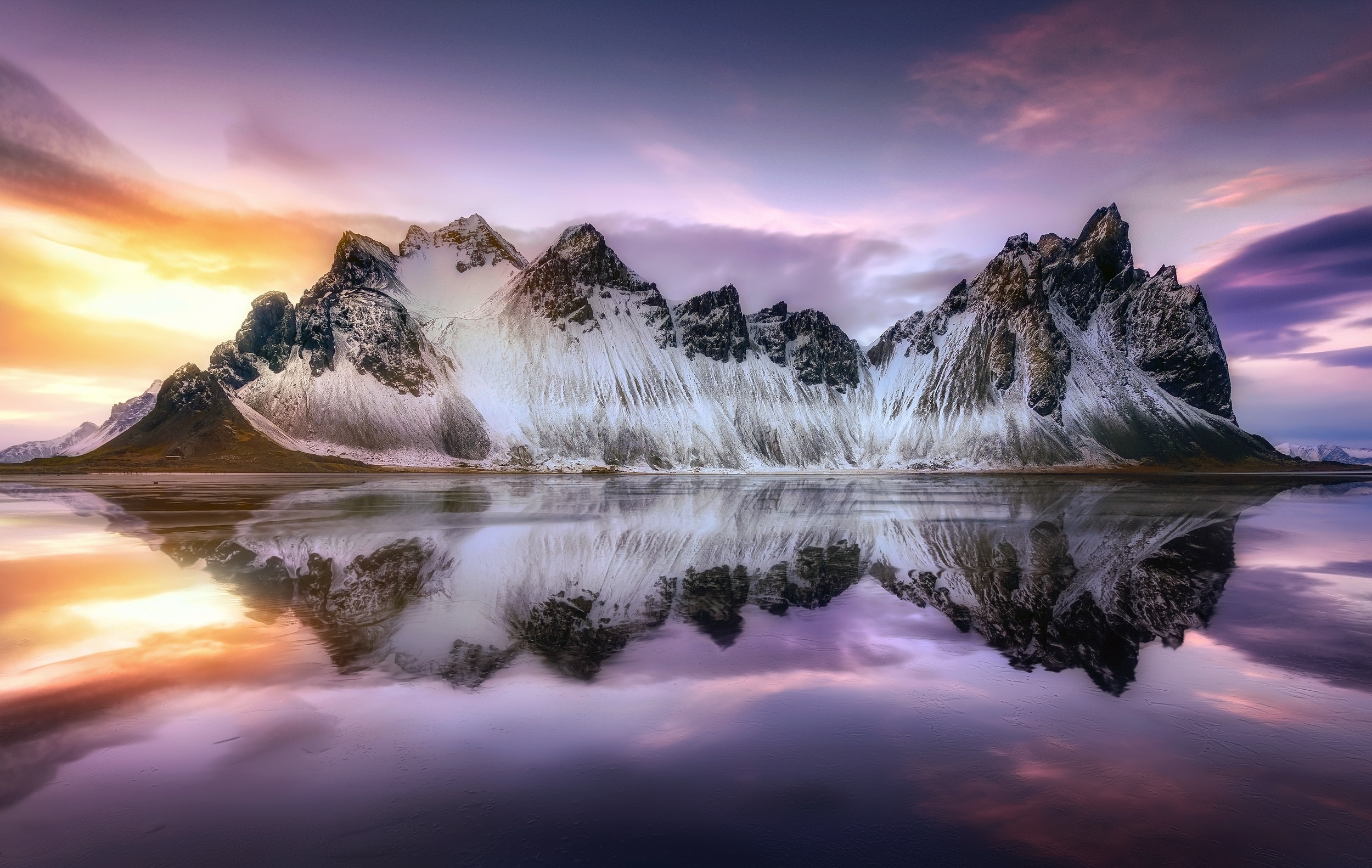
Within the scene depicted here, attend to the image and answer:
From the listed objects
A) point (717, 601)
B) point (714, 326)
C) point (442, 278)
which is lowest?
point (717, 601)

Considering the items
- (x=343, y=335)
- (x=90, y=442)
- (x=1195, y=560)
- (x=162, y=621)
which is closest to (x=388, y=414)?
(x=343, y=335)

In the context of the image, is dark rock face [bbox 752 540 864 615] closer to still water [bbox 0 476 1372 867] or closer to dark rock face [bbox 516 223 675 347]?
still water [bbox 0 476 1372 867]

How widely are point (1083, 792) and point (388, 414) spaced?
487ft

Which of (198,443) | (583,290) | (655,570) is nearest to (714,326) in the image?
(583,290)

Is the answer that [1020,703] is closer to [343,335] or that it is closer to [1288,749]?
[1288,749]

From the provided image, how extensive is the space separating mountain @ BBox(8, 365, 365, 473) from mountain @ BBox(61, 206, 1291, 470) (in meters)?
5.29

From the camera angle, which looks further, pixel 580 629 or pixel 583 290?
pixel 583 290

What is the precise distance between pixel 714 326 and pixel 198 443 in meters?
130

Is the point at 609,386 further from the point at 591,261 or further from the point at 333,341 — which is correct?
the point at 333,341

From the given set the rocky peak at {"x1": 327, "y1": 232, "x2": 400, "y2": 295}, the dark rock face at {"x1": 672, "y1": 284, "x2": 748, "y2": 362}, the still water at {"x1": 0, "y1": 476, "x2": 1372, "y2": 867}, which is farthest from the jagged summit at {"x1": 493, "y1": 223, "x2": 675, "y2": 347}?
the still water at {"x1": 0, "y1": 476, "x2": 1372, "y2": 867}

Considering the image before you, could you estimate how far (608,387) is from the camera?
165 m

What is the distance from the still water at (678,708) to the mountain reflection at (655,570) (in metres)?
0.17

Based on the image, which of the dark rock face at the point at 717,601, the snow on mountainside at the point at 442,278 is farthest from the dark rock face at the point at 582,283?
the dark rock face at the point at 717,601

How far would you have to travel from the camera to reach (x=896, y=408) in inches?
7771
